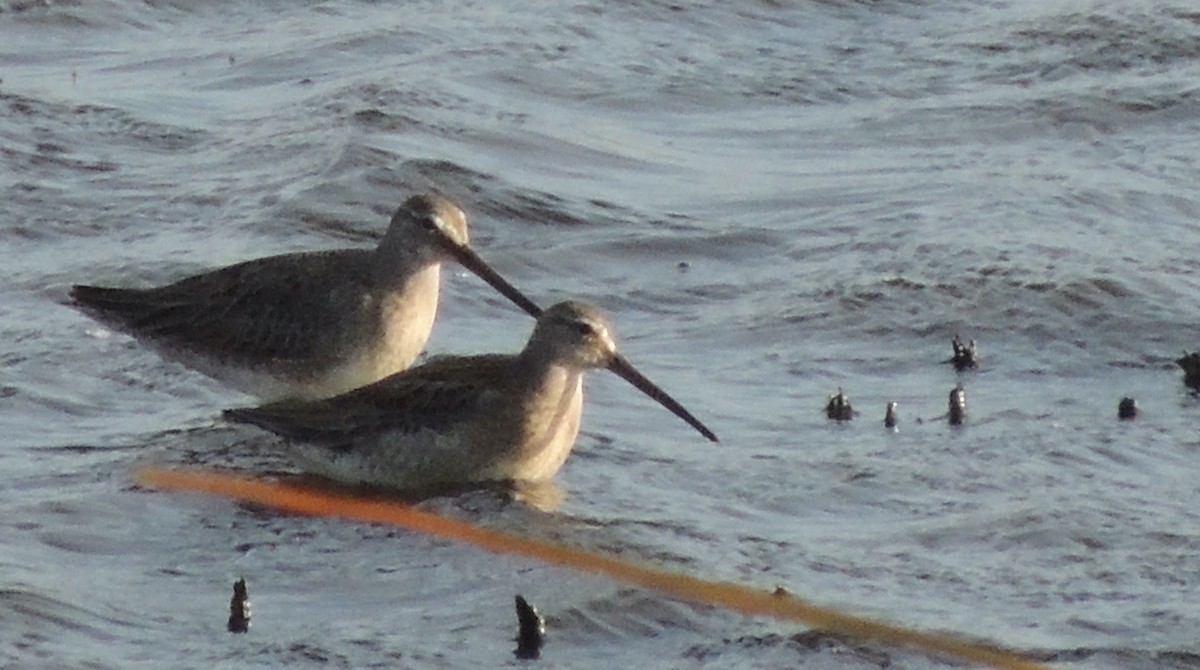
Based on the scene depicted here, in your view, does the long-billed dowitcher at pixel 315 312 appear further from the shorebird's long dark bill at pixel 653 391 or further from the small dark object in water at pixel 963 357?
the small dark object in water at pixel 963 357

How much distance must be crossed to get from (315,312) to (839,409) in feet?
4.98

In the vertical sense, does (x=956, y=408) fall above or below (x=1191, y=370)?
below

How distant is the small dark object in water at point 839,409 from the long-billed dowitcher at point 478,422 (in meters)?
0.47

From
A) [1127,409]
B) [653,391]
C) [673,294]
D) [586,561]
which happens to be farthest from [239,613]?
[673,294]

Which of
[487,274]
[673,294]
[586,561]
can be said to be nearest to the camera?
[586,561]

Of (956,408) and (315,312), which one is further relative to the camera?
(315,312)

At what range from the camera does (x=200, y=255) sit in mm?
8906

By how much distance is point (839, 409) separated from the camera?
7.28 m

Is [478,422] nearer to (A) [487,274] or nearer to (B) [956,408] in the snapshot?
(A) [487,274]

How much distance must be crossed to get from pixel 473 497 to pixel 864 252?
245 centimetres

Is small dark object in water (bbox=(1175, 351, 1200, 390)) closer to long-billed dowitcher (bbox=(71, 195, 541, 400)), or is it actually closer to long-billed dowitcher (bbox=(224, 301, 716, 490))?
long-billed dowitcher (bbox=(224, 301, 716, 490))

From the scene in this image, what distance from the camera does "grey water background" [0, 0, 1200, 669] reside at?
19.3 ft

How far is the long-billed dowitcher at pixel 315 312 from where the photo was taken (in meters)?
7.60

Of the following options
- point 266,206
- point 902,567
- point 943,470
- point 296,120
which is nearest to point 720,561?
point 902,567
